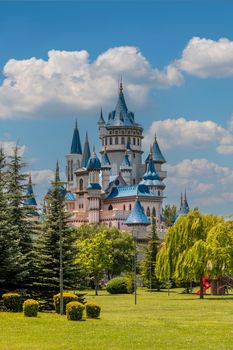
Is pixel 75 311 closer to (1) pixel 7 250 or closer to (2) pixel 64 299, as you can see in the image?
(2) pixel 64 299

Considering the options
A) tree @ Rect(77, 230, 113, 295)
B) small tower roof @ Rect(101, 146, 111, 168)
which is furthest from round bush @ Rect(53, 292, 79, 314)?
small tower roof @ Rect(101, 146, 111, 168)

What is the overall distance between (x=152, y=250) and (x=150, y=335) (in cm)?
4645

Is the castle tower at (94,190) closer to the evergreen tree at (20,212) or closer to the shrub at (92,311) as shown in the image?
the evergreen tree at (20,212)

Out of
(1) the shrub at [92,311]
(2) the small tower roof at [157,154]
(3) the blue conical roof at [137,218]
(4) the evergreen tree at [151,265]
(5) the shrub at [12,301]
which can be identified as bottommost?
(1) the shrub at [92,311]

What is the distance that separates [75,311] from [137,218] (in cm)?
8670

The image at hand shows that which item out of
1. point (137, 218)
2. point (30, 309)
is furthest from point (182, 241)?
point (137, 218)

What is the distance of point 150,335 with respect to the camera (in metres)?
25.1

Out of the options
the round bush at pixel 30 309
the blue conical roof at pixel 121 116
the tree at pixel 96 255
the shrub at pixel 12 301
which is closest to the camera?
the round bush at pixel 30 309

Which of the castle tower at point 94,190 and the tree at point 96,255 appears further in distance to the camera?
the castle tower at point 94,190

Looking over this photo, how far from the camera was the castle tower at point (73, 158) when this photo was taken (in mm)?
155550

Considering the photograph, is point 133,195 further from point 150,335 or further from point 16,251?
point 150,335

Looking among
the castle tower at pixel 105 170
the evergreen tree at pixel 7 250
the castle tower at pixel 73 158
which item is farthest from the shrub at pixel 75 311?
the castle tower at pixel 73 158

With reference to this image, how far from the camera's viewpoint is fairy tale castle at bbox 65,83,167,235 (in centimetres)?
13025

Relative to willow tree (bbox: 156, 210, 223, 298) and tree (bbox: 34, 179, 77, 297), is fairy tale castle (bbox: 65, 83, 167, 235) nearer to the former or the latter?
willow tree (bbox: 156, 210, 223, 298)
